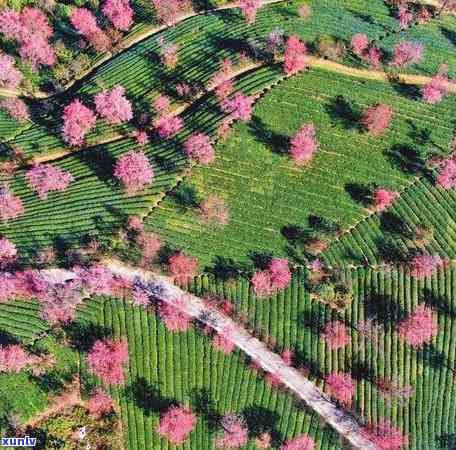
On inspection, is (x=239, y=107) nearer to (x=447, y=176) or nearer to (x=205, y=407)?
(x=447, y=176)

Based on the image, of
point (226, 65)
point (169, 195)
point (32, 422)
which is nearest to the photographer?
point (32, 422)

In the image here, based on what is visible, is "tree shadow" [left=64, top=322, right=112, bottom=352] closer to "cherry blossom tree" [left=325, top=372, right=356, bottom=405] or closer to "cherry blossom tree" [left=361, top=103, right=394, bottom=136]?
"cherry blossom tree" [left=325, top=372, right=356, bottom=405]

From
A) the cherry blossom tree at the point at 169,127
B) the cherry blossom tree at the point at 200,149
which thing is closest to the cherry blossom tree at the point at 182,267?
the cherry blossom tree at the point at 200,149

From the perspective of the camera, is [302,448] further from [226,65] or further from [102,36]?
[102,36]

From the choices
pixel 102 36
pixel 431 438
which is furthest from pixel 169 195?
pixel 431 438

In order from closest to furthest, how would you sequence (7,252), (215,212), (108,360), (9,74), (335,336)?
(108,360)
(335,336)
(7,252)
(215,212)
(9,74)

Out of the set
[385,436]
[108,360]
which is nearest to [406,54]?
[385,436]
